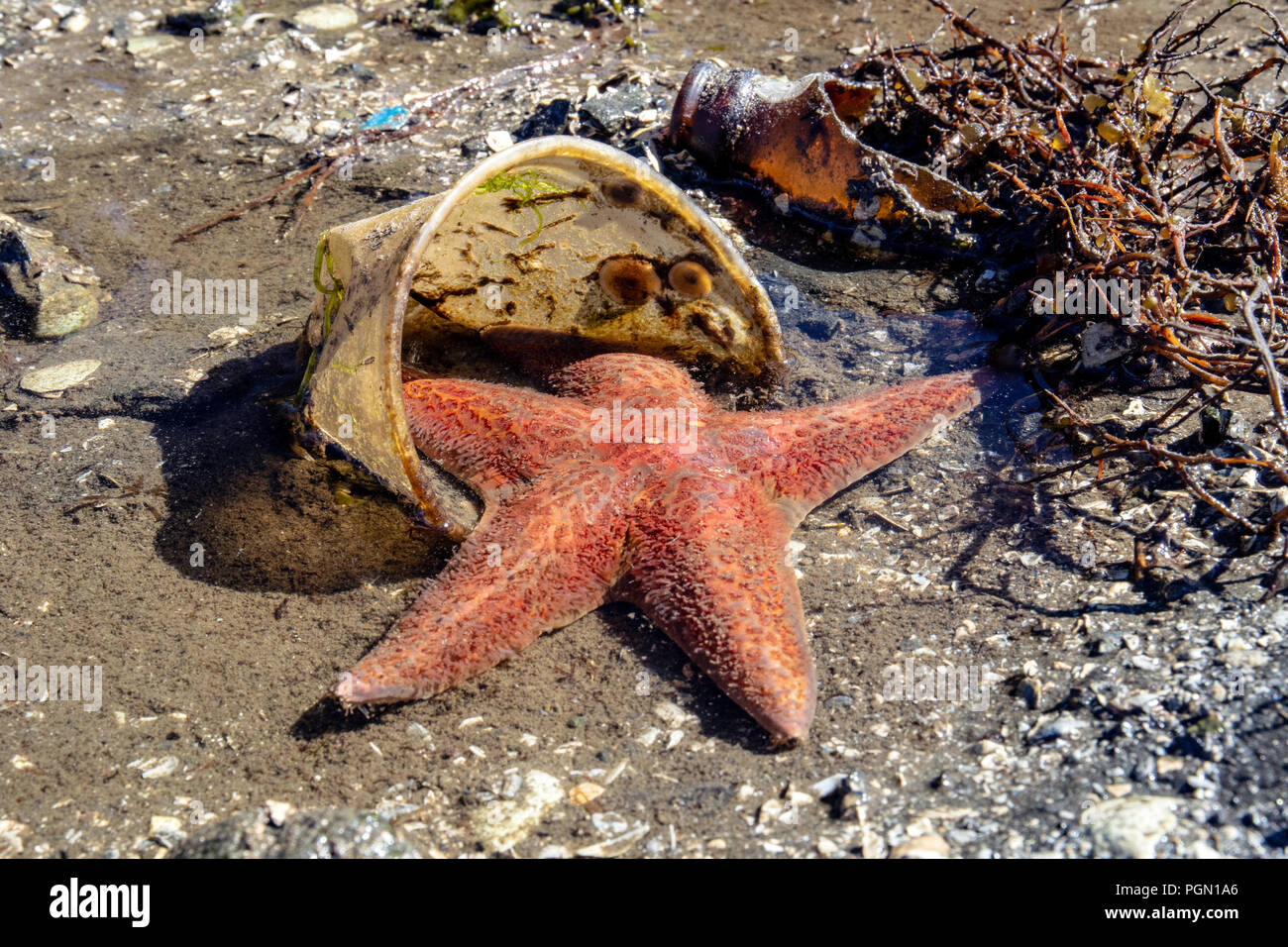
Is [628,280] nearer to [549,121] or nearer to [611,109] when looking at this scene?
[611,109]

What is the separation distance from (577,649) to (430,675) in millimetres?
575

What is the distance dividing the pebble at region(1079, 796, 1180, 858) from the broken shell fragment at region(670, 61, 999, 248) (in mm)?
3347

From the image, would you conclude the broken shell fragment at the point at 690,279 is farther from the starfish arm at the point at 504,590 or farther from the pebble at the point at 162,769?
the pebble at the point at 162,769

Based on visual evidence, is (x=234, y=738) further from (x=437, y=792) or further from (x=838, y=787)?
(x=838, y=787)

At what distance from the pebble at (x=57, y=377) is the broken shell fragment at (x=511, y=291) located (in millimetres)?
1367

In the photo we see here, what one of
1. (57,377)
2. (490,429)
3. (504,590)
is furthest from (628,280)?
(57,377)

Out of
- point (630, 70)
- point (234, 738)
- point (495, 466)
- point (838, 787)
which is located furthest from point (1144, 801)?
point (630, 70)

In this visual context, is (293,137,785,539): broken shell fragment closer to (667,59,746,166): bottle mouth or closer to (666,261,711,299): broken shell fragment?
(666,261,711,299): broken shell fragment

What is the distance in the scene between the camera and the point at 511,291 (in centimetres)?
428

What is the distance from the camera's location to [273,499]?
3918mm

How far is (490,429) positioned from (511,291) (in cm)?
85

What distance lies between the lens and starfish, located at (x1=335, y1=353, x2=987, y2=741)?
306 centimetres

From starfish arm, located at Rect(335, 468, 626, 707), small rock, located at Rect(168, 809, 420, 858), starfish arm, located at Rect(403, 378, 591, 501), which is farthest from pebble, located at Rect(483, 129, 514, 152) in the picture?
small rock, located at Rect(168, 809, 420, 858)
